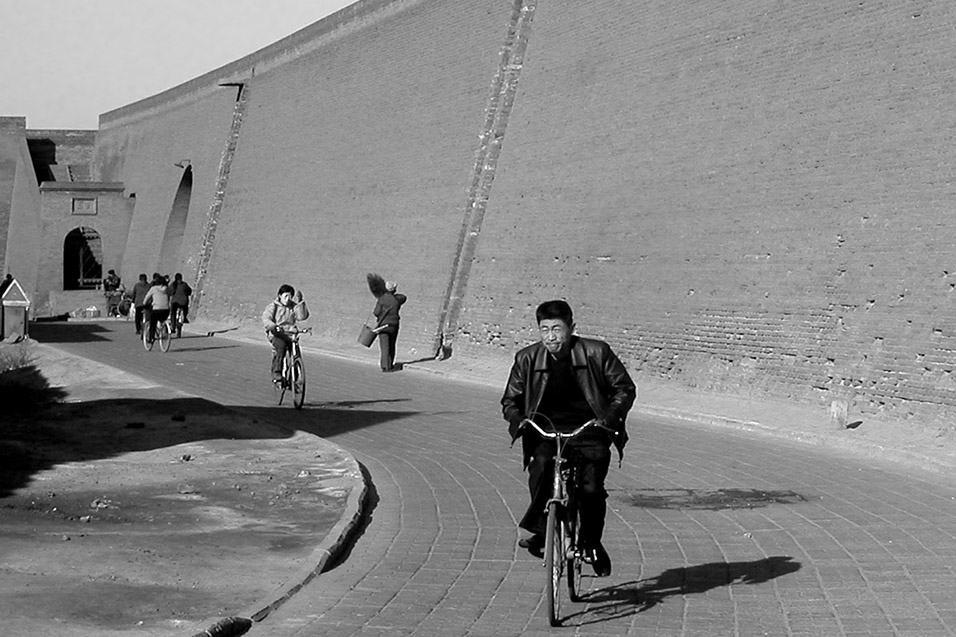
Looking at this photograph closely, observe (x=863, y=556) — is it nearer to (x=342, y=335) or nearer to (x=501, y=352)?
(x=501, y=352)

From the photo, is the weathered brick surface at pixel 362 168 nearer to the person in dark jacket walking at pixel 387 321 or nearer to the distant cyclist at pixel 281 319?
the person in dark jacket walking at pixel 387 321

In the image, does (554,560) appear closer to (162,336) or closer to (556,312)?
(556,312)

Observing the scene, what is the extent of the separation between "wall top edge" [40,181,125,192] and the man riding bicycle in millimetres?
57297

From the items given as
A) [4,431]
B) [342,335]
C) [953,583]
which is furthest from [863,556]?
[342,335]

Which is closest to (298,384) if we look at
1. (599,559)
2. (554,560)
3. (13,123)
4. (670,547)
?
(670,547)

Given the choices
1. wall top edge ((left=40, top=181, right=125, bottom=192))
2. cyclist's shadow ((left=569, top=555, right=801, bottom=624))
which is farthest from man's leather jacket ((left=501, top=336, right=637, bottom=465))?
wall top edge ((left=40, top=181, right=125, bottom=192))

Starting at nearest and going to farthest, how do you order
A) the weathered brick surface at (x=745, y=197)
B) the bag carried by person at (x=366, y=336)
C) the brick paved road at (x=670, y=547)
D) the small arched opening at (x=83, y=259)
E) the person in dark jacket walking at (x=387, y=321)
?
the brick paved road at (x=670, y=547)
the weathered brick surface at (x=745, y=197)
the bag carried by person at (x=366, y=336)
the person in dark jacket walking at (x=387, y=321)
the small arched opening at (x=83, y=259)

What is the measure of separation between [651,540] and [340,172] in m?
30.0

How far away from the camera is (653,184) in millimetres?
23547

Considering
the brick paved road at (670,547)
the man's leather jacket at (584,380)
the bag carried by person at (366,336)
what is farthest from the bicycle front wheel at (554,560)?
the bag carried by person at (366,336)

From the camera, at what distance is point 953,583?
27.0ft

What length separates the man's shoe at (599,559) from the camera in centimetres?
765

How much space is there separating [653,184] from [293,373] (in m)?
6.93

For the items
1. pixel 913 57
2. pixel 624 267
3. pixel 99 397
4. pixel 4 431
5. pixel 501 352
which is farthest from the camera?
pixel 501 352
